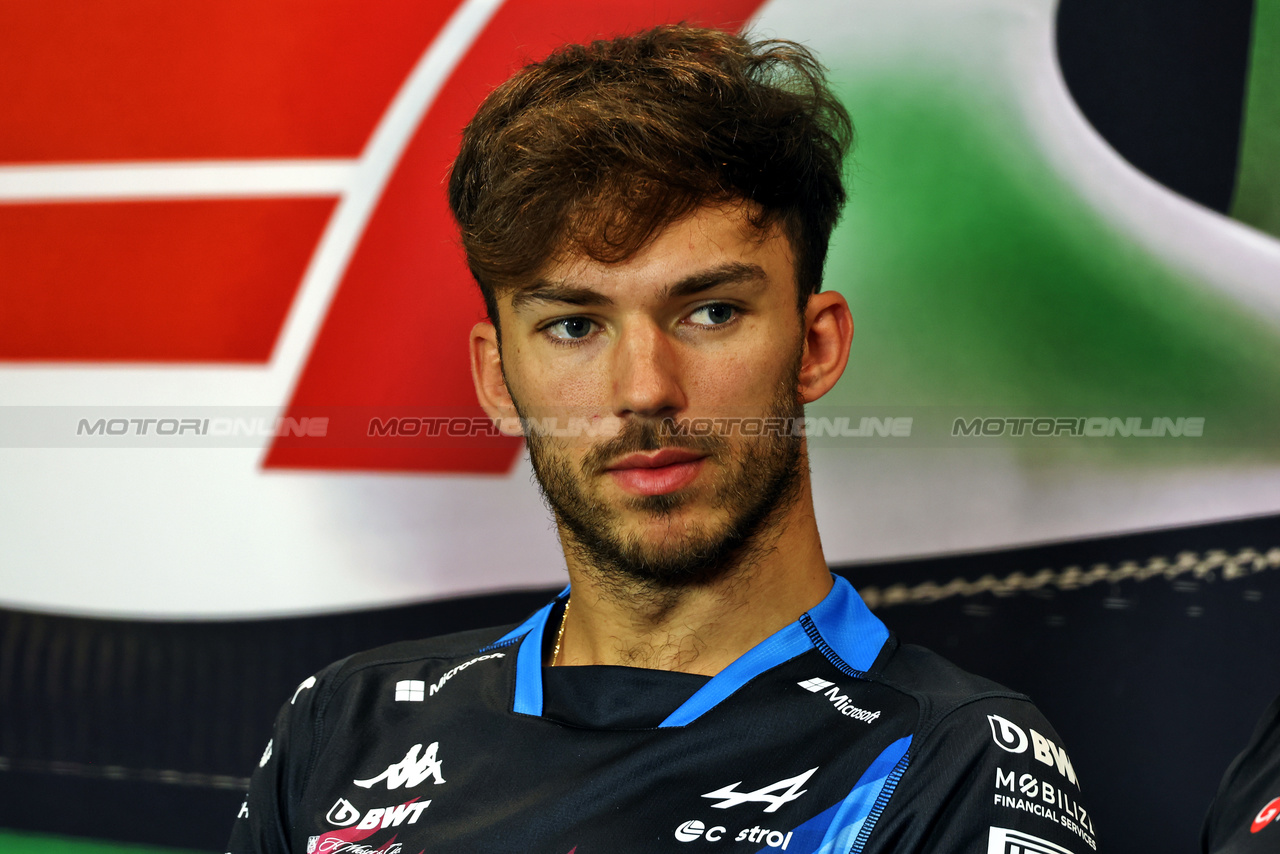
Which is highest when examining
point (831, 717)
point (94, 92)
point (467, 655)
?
Result: point (94, 92)

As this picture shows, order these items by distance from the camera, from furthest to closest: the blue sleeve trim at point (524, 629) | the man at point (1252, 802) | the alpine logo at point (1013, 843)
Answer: the blue sleeve trim at point (524, 629) < the alpine logo at point (1013, 843) < the man at point (1252, 802)

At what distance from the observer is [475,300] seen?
161 cm

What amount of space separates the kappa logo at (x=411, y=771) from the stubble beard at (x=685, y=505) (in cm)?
24

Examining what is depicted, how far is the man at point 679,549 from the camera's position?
95 centimetres

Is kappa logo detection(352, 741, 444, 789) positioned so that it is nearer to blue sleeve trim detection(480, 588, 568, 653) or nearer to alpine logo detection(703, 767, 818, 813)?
blue sleeve trim detection(480, 588, 568, 653)

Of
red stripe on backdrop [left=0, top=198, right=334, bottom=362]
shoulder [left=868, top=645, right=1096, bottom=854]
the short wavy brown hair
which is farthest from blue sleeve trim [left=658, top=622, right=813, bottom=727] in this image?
red stripe on backdrop [left=0, top=198, right=334, bottom=362]

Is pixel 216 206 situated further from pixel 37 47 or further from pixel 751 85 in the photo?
pixel 751 85

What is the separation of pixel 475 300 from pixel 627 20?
0.43 metres

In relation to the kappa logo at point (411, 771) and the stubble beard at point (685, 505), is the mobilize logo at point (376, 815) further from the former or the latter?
the stubble beard at point (685, 505)

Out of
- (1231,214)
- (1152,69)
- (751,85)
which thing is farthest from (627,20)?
(1231,214)

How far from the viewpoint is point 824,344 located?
112cm

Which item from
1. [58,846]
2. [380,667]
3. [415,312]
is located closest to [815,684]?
[380,667]

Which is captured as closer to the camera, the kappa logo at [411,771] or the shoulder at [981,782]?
the shoulder at [981,782]

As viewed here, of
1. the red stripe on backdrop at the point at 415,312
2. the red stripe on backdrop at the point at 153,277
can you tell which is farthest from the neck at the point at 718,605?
the red stripe on backdrop at the point at 153,277
